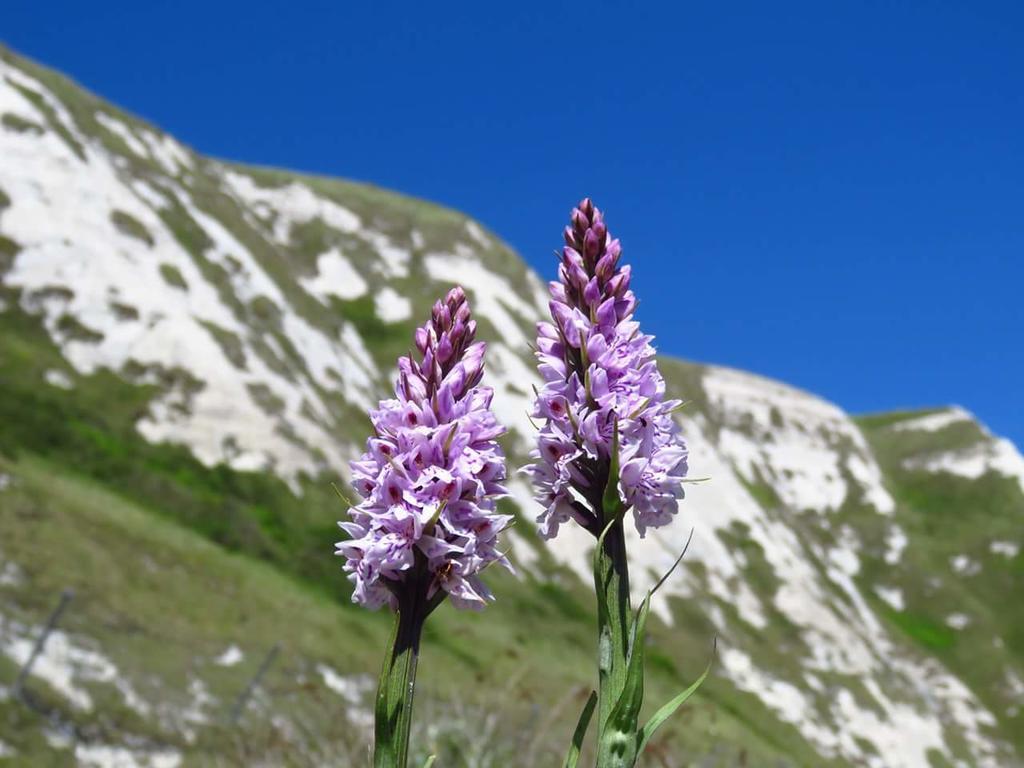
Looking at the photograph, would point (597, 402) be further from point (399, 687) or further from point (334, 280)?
point (334, 280)

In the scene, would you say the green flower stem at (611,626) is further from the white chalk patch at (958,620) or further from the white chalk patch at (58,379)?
the white chalk patch at (958,620)

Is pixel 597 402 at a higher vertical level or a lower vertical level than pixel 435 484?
higher

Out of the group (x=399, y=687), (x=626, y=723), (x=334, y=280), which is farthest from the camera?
(x=334, y=280)

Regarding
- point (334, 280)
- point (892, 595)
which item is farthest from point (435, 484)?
point (892, 595)

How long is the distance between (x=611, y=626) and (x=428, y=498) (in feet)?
3.05

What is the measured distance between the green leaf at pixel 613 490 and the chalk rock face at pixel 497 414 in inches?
938

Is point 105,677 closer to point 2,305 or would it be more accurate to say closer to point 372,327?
Answer: point 2,305

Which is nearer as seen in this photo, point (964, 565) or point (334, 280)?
point (334, 280)

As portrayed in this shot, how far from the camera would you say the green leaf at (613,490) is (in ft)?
12.6

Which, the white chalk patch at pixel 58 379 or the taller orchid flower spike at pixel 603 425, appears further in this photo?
the white chalk patch at pixel 58 379

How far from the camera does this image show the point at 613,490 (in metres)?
3.92

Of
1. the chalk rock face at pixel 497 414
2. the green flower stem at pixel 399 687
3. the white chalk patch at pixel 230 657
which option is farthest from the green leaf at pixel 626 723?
the white chalk patch at pixel 230 657

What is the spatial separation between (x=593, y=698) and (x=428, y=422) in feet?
3.85

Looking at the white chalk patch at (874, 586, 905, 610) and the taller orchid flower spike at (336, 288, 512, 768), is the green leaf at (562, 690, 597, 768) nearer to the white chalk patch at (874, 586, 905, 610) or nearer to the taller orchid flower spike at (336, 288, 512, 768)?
the taller orchid flower spike at (336, 288, 512, 768)
